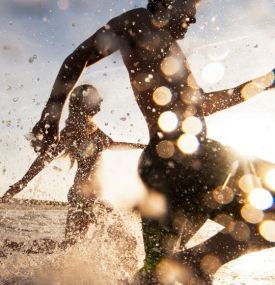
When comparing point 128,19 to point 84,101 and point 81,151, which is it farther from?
point 81,151

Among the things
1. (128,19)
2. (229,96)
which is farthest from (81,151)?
(128,19)

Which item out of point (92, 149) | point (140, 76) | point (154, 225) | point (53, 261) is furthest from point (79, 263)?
point (140, 76)

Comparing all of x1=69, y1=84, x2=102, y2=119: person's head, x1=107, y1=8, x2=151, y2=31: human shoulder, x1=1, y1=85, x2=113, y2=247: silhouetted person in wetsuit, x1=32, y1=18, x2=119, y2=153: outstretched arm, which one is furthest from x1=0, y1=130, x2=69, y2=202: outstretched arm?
x1=107, y1=8, x2=151, y2=31: human shoulder

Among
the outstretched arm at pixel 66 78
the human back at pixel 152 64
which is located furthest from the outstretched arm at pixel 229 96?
the outstretched arm at pixel 66 78

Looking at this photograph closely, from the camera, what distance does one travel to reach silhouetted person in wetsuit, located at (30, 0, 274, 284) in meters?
2.33

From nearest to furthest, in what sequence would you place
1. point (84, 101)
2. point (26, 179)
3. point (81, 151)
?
point (26, 179) < point (84, 101) < point (81, 151)

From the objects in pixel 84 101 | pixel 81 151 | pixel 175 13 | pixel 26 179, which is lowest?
pixel 81 151

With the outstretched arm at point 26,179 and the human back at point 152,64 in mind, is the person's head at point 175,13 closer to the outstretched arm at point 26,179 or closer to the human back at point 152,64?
the human back at point 152,64

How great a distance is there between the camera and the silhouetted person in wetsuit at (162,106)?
233 cm

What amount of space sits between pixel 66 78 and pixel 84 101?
2.80m

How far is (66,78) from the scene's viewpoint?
8.08 feet

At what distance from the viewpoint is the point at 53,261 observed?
4395mm

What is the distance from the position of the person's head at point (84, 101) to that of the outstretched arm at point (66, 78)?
274 centimetres

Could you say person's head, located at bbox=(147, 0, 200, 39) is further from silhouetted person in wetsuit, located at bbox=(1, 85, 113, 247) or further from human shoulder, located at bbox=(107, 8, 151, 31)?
silhouetted person in wetsuit, located at bbox=(1, 85, 113, 247)
